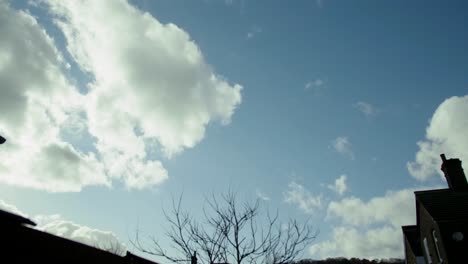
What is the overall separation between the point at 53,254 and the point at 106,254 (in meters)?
1.96

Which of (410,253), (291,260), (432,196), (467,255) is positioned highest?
(432,196)

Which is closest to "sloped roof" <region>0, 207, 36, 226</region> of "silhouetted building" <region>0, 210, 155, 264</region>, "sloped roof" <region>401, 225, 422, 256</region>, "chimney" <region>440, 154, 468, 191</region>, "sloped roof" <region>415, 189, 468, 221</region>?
"silhouetted building" <region>0, 210, 155, 264</region>

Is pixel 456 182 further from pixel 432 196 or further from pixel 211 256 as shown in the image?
pixel 211 256

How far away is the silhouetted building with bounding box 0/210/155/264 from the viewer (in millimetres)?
7625

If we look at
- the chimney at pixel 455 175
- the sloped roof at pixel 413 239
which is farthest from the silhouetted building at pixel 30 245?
the sloped roof at pixel 413 239

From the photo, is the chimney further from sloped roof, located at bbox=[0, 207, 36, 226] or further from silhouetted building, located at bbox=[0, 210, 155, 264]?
sloped roof, located at bbox=[0, 207, 36, 226]

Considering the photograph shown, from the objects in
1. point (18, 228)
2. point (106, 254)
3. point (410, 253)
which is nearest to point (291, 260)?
point (106, 254)

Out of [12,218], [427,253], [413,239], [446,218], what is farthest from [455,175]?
[12,218]

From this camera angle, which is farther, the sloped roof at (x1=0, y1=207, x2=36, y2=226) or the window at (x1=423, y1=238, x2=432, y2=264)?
the window at (x1=423, y1=238, x2=432, y2=264)

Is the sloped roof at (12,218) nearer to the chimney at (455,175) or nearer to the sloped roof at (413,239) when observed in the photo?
the chimney at (455,175)

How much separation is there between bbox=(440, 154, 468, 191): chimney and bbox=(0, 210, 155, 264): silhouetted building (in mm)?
21999

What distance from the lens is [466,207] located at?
63.2ft

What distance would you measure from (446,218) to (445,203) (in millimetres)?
1830

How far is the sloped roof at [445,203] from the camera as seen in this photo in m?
18.8
